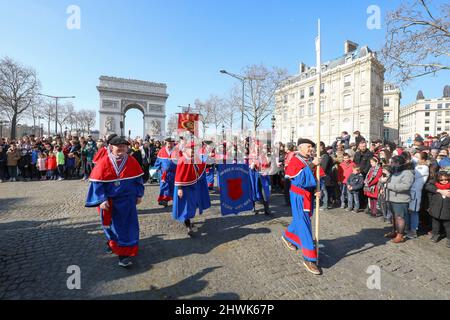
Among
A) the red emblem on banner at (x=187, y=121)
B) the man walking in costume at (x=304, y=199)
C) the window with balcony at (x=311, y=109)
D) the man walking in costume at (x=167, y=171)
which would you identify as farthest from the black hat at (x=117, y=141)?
the window with balcony at (x=311, y=109)

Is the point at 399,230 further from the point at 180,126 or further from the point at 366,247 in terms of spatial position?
the point at 180,126

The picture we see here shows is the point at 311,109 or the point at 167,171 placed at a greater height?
the point at 311,109

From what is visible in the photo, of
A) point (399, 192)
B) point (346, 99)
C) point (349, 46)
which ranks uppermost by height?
point (349, 46)

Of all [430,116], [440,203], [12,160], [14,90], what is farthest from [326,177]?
[430,116]

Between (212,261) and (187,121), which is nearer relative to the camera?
(212,261)

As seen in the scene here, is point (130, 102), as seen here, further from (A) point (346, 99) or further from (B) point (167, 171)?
(B) point (167, 171)

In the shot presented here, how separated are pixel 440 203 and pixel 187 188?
5.08 meters

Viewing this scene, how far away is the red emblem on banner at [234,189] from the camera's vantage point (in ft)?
20.5

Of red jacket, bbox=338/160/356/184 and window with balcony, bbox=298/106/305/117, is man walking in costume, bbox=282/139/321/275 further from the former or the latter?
window with balcony, bbox=298/106/305/117

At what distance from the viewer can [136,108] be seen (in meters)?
54.7

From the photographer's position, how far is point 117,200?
3768 millimetres

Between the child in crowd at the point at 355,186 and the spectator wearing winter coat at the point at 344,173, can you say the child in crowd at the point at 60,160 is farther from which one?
the child in crowd at the point at 355,186
